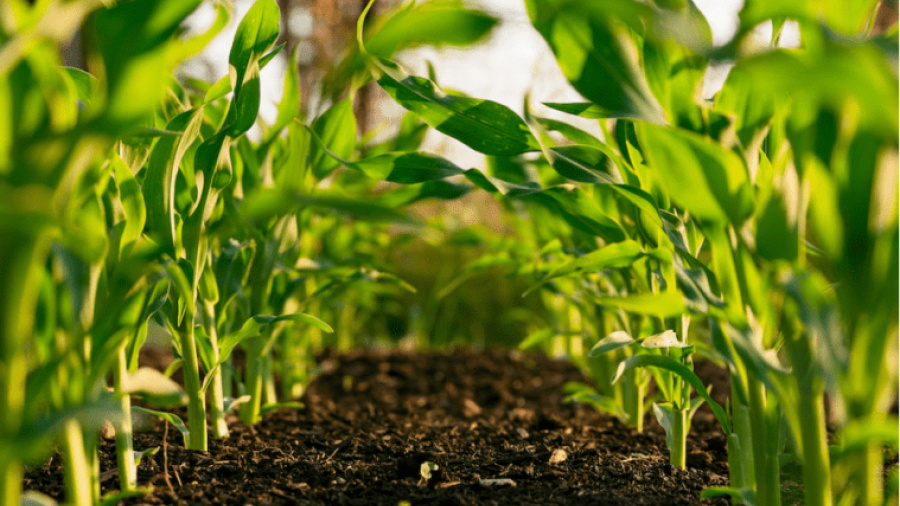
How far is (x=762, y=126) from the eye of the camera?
0.72 metres

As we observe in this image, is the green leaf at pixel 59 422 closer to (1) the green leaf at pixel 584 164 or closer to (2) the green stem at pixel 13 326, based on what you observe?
(2) the green stem at pixel 13 326

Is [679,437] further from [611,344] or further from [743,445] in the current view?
[611,344]

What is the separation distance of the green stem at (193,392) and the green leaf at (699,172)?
0.75 m

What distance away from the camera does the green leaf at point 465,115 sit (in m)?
0.88

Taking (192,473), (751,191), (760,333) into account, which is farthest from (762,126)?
(192,473)

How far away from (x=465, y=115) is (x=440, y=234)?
0.59 feet

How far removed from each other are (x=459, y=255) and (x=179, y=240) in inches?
128

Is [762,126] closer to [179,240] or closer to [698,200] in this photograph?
[698,200]

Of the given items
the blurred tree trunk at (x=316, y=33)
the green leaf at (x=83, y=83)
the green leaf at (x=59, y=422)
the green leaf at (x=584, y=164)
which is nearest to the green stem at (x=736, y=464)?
the green leaf at (x=584, y=164)

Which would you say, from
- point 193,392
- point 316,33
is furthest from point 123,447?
point 316,33

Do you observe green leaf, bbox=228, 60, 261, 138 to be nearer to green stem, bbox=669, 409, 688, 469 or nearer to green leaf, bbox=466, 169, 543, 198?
green leaf, bbox=466, 169, 543, 198

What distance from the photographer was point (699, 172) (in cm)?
63

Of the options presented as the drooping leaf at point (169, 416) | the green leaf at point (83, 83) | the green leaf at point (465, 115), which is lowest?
the drooping leaf at point (169, 416)

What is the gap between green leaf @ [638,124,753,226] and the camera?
610 millimetres
